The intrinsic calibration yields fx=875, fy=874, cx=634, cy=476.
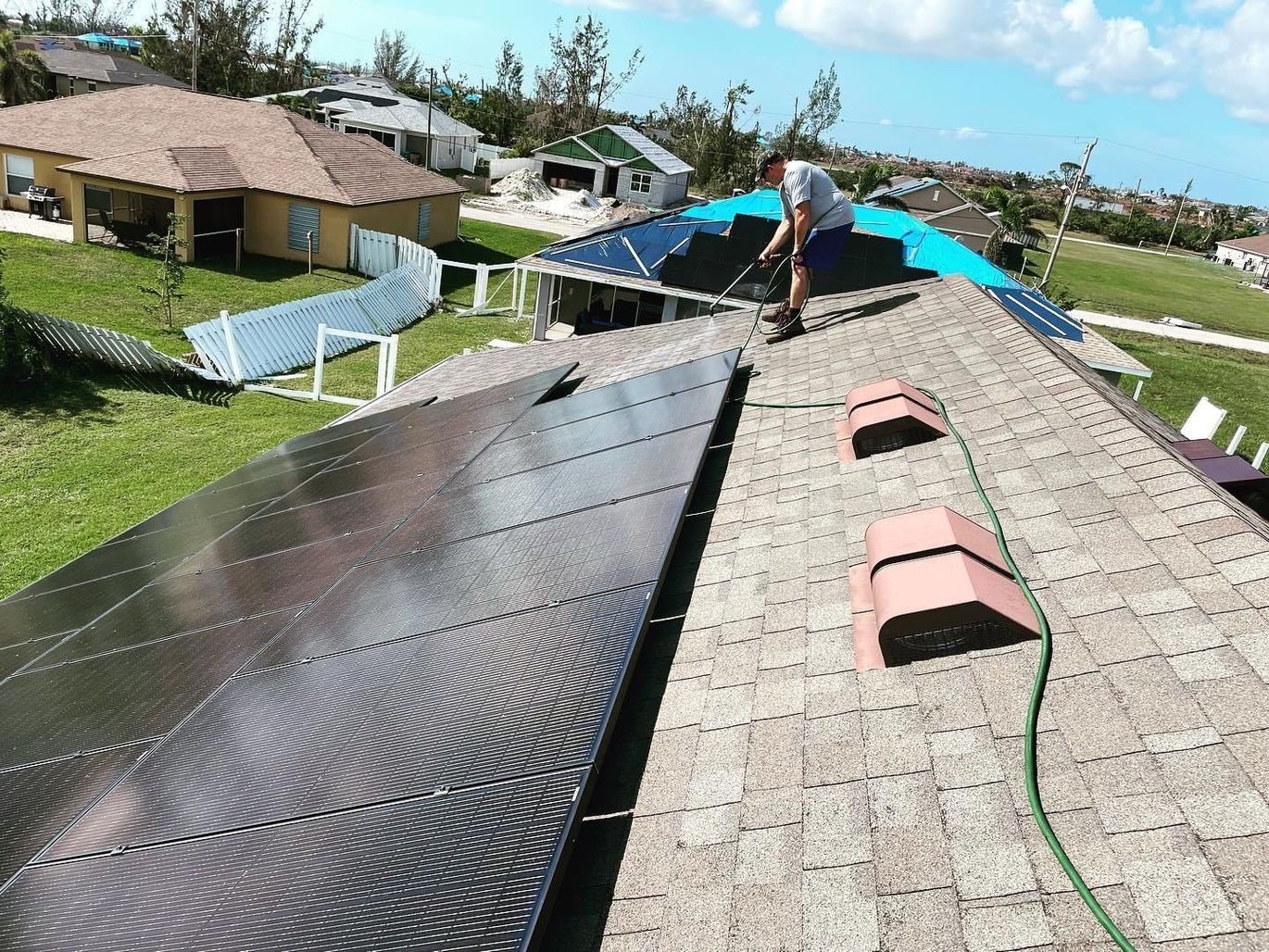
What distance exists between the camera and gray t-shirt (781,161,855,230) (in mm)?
9977

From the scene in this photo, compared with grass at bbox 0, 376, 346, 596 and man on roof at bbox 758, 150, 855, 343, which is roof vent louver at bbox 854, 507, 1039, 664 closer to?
man on roof at bbox 758, 150, 855, 343

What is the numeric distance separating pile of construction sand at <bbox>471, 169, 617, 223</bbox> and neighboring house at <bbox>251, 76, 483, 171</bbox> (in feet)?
20.3

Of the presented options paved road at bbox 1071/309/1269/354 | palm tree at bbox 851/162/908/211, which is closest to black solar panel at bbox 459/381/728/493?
paved road at bbox 1071/309/1269/354

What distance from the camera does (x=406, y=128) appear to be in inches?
2589

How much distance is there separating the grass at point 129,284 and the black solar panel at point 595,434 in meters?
20.5

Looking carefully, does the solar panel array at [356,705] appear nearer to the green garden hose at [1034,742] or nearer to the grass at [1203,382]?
the green garden hose at [1034,742]

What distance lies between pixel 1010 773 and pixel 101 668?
536 cm

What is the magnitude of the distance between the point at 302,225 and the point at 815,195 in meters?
31.1

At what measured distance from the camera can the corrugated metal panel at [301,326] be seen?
21922 mm

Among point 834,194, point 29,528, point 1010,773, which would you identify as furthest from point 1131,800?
point 29,528

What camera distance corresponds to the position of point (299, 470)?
911 cm

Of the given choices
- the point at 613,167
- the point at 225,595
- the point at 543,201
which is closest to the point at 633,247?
the point at 225,595

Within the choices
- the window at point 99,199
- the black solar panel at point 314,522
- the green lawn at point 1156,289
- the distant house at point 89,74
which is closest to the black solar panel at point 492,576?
the black solar panel at point 314,522

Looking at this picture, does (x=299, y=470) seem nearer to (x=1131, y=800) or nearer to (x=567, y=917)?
(x=567, y=917)
